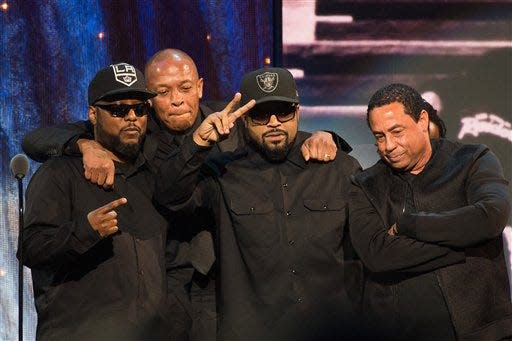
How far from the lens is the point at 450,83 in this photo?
5957mm

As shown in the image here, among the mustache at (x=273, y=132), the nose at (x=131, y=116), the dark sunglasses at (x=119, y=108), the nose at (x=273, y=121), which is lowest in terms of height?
the mustache at (x=273, y=132)

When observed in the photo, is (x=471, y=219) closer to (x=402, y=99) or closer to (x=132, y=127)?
(x=402, y=99)

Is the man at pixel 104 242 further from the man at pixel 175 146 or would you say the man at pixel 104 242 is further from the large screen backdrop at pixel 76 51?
the large screen backdrop at pixel 76 51

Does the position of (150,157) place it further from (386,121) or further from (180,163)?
(386,121)

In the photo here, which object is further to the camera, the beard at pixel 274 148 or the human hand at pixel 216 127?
the beard at pixel 274 148

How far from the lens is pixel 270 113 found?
168 inches

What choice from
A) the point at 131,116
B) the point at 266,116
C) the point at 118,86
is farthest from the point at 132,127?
the point at 266,116

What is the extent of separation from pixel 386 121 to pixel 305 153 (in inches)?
20.9

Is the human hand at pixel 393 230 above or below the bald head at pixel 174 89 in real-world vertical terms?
below

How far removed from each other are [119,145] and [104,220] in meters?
0.52

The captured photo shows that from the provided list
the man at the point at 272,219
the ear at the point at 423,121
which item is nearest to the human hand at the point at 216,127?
the man at the point at 272,219

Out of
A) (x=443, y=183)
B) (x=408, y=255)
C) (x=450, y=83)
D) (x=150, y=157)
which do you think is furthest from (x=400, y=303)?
(x=450, y=83)

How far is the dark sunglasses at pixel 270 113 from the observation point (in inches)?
168

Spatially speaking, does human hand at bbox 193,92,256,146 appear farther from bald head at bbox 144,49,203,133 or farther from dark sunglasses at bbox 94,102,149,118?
bald head at bbox 144,49,203,133
